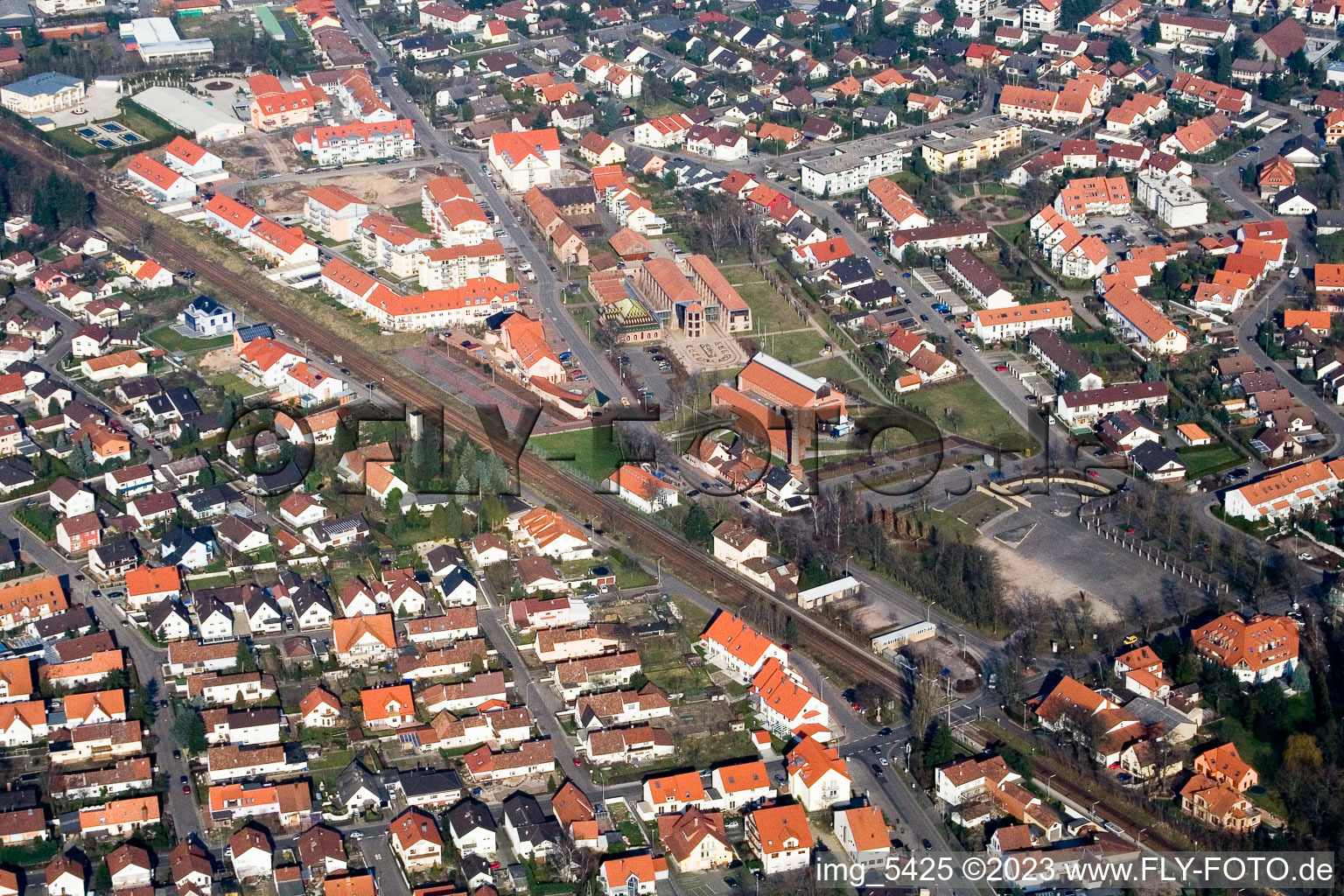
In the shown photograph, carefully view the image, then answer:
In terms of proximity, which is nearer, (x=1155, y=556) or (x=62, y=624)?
(x=62, y=624)

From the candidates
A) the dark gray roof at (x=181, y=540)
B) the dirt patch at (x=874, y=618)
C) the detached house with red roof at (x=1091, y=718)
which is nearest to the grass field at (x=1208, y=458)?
the dirt patch at (x=874, y=618)

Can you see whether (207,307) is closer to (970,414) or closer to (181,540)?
(181,540)

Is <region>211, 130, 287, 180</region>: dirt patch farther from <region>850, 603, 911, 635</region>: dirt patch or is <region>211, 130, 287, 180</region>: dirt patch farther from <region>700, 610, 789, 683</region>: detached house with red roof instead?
<region>850, 603, 911, 635</region>: dirt patch

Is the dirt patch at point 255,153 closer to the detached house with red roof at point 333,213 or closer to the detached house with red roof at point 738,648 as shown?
the detached house with red roof at point 333,213

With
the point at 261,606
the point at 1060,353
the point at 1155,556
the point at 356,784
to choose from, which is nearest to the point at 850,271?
the point at 1060,353

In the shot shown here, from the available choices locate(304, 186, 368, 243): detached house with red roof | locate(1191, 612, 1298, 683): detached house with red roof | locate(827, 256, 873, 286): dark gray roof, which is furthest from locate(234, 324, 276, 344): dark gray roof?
locate(1191, 612, 1298, 683): detached house with red roof

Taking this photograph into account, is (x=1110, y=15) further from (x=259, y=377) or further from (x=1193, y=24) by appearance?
(x=259, y=377)

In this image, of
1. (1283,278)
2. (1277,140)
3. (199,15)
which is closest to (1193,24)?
(1277,140)
